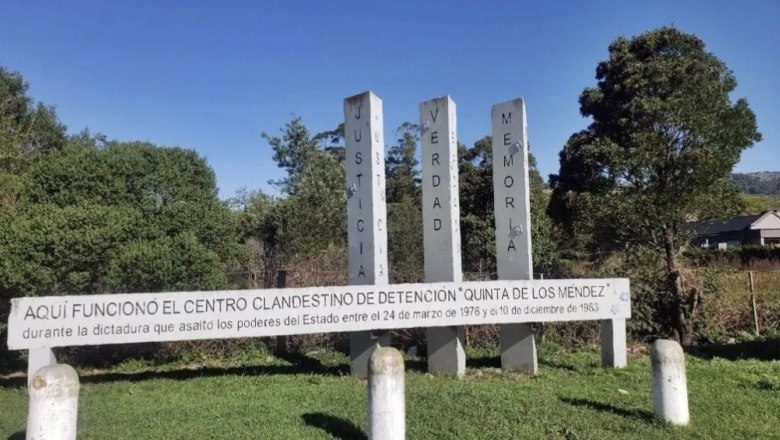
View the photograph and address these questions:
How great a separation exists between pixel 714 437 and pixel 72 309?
641cm

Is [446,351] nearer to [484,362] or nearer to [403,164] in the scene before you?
[484,362]

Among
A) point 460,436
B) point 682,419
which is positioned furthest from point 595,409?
point 460,436

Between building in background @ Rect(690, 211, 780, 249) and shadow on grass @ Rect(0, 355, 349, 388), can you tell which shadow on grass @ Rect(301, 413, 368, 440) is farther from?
building in background @ Rect(690, 211, 780, 249)

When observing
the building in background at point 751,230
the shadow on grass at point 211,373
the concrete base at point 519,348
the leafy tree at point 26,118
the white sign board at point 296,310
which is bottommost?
the shadow on grass at point 211,373

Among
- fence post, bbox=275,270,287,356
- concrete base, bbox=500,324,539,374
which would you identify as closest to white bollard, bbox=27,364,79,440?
fence post, bbox=275,270,287,356

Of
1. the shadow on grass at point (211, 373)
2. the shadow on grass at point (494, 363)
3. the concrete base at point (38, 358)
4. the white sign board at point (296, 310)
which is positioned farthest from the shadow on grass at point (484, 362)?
the concrete base at point (38, 358)

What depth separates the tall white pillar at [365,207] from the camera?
764 centimetres

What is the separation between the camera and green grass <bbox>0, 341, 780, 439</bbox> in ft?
17.0

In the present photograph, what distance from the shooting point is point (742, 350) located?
9.55 meters

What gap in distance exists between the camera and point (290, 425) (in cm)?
537

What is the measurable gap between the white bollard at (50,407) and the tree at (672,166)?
30.5 feet

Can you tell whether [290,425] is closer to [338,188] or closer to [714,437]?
[714,437]

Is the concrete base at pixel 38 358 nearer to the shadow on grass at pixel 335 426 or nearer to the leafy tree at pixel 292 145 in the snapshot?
the shadow on grass at pixel 335 426

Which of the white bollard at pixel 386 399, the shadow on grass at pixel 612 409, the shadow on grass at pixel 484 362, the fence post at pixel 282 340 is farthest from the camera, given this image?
the fence post at pixel 282 340
